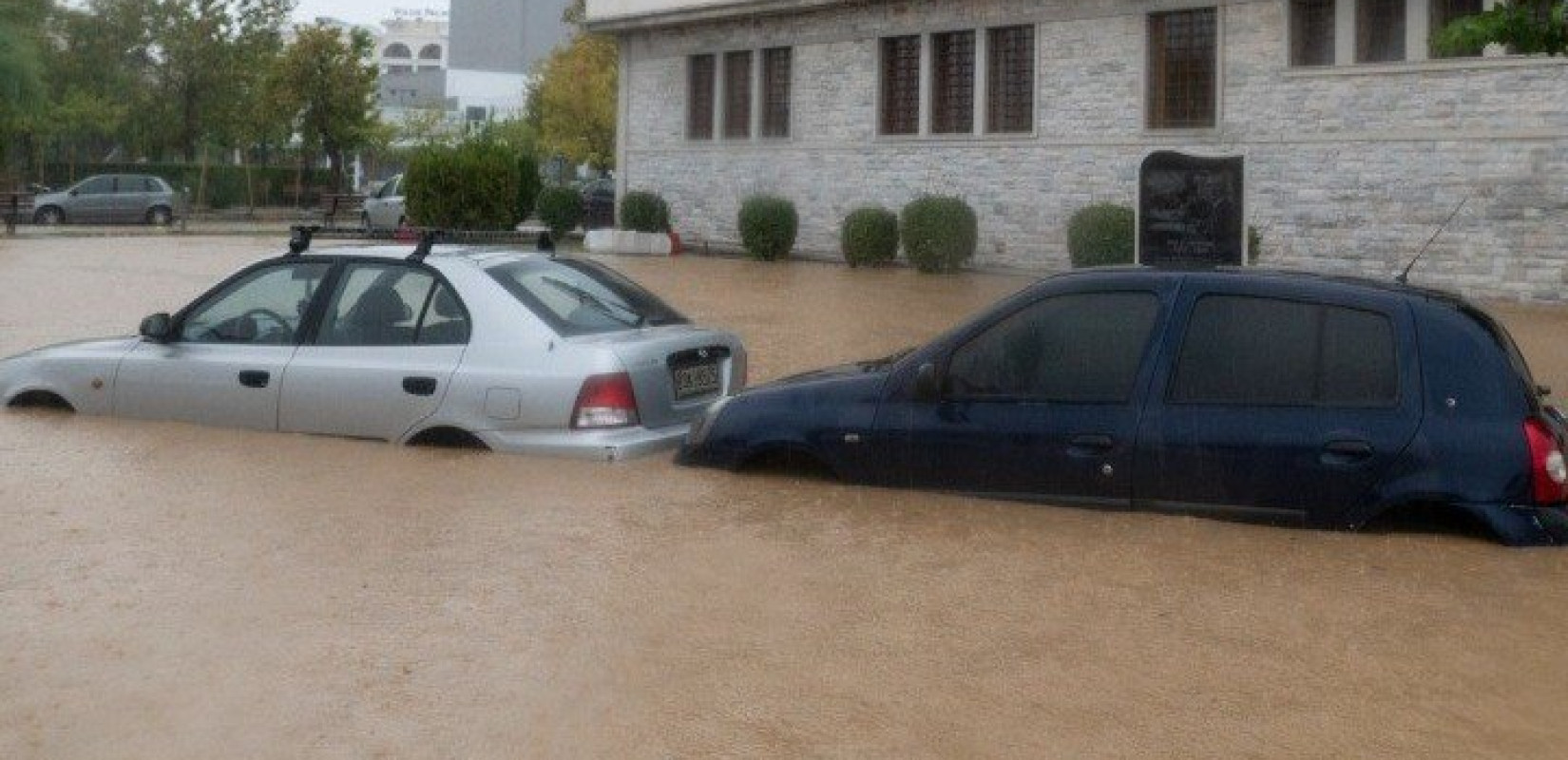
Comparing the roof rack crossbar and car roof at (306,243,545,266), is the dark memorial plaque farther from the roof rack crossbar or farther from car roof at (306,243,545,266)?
the roof rack crossbar

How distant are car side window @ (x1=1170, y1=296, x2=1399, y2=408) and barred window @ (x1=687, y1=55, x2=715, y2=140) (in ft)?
89.9

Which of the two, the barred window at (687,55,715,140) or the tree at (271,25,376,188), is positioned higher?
the tree at (271,25,376,188)

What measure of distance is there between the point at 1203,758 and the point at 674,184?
31.1m

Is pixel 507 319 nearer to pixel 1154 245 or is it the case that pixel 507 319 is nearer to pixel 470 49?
pixel 1154 245

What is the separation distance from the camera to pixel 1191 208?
15695 mm

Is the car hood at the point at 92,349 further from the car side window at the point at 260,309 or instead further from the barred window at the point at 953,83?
the barred window at the point at 953,83

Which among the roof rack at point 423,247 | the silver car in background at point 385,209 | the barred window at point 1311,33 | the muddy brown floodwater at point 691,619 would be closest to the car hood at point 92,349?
the muddy brown floodwater at point 691,619

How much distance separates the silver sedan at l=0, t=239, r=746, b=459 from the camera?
33.0 feet

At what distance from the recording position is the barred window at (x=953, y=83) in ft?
99.6

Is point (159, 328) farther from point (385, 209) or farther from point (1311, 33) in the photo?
point (385, 209)

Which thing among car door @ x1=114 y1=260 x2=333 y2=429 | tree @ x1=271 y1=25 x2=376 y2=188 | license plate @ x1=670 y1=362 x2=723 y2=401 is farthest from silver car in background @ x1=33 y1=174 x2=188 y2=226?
license plate @ x1=670 y1=362 x2=723 y2=401

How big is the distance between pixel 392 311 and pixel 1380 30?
17.8 metres

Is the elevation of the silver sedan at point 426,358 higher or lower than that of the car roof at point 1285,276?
lower

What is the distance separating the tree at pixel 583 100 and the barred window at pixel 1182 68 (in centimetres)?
3130
